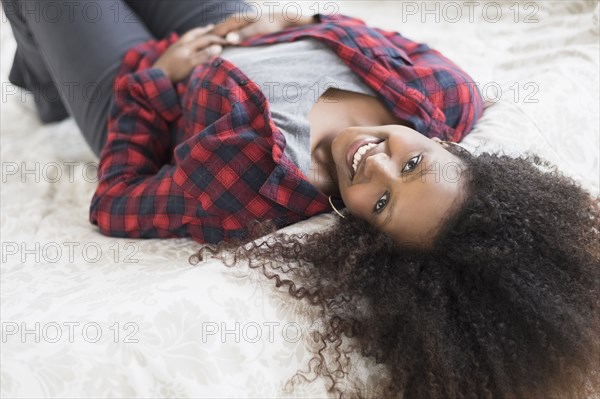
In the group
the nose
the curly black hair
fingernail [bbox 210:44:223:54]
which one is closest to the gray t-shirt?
fingernail [bbox 210:44:223:54]

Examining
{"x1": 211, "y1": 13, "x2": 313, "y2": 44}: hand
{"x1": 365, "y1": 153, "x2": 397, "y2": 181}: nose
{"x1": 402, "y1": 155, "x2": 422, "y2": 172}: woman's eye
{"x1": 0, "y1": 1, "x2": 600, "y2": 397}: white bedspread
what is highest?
{"x1": 211, "y1": 13, "x2": 313, "y2": 44}: hand

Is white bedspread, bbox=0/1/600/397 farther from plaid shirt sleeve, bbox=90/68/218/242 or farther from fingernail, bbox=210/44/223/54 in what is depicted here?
fingernail, bbox=210/44/223/54

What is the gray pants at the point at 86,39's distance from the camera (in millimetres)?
1306

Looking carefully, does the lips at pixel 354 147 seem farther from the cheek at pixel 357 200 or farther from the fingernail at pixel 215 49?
the fingernail at pixel 215 49

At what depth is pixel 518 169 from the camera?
945 millimetres

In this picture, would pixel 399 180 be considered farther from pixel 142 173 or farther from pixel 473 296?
pixel 142 173

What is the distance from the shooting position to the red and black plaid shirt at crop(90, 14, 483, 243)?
101 centimetres

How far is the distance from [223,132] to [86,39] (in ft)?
1.71

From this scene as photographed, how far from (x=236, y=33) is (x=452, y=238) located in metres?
0.77

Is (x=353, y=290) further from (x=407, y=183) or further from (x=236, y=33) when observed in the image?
(x=236, y=33)

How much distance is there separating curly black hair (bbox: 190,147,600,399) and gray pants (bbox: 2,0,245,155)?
673 millimetres

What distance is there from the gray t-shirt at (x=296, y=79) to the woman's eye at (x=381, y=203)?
181mm

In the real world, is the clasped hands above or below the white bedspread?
above

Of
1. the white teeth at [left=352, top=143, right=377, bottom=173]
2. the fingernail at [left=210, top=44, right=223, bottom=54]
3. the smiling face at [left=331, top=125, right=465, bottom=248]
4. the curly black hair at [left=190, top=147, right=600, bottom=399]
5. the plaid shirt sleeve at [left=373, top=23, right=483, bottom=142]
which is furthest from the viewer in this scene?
the fingernail at [left=210, top=44, right=223, bottom=54]
